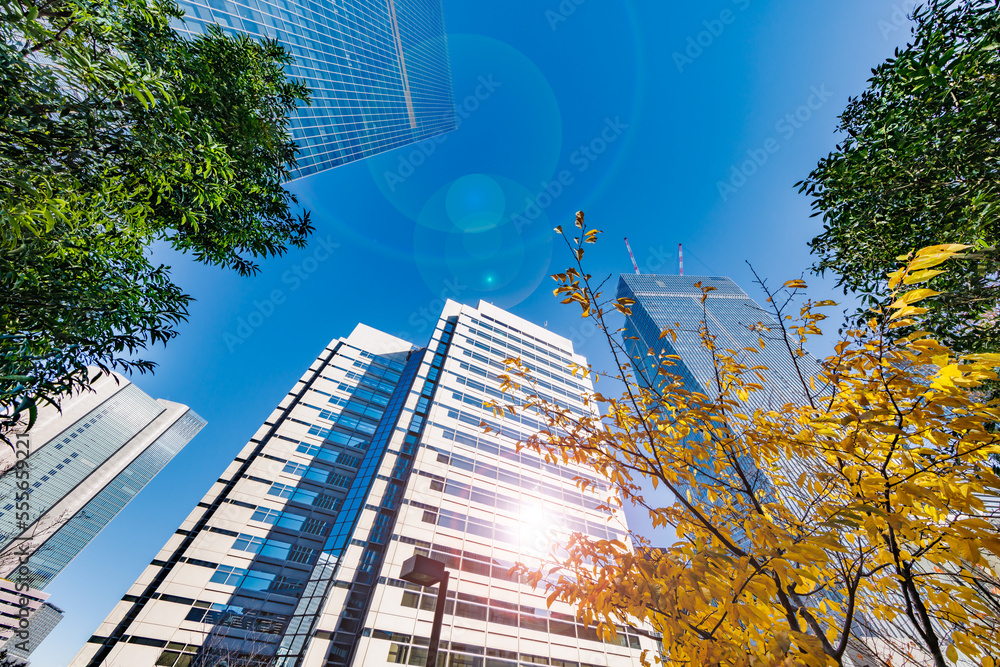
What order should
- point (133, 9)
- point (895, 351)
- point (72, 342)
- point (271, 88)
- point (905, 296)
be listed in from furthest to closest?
point (271, 88) → point (133, 9) → point (72, 342) → point (895, 351) → point (905, 296)

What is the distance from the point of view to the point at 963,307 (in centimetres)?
482

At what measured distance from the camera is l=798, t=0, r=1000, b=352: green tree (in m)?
4.46

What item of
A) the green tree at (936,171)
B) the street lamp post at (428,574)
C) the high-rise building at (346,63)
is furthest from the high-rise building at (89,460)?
the green tree at (936,171)

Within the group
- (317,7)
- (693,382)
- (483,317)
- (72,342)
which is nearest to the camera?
(72,342)

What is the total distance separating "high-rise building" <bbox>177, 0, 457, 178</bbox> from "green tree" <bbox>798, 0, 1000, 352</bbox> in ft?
61.7

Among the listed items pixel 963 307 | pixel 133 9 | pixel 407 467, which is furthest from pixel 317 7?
pixel 963 307

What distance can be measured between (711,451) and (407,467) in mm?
25116

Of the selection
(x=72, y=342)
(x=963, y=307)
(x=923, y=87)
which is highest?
(x=923, y=87)

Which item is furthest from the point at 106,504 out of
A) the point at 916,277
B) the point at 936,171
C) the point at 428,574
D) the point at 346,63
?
the point at 936,171

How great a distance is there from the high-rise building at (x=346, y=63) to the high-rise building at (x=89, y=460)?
8337cm

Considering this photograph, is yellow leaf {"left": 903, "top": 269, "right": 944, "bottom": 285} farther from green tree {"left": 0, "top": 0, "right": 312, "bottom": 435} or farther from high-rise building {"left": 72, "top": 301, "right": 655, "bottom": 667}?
high-rise building {"left": 72, "top": 301, "right": 655, "bottom": 667}

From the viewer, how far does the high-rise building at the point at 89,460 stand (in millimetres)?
80312

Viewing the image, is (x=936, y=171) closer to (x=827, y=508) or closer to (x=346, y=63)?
(x=827, y=508)

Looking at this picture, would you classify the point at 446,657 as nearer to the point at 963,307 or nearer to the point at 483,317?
the point at 963,307
